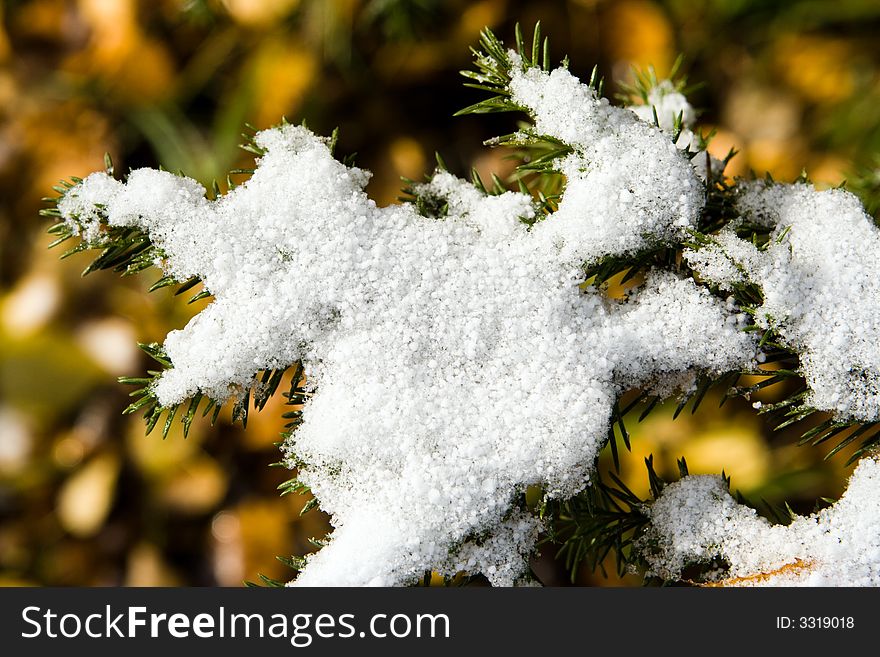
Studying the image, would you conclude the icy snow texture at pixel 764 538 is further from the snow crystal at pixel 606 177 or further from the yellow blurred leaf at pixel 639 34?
the yellow blurred leaf at pixel 639 34

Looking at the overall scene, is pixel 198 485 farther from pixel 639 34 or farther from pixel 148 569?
pixel 639 34

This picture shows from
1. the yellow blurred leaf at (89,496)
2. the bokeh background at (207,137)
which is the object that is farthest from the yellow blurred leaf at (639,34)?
the yellow blurred leaf at (89,496)

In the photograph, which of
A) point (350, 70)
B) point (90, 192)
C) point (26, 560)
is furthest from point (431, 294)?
point (26, 560)

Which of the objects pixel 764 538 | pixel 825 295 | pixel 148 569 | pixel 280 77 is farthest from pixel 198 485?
pixel 825 295

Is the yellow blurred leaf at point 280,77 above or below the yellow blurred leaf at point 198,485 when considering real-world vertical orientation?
above

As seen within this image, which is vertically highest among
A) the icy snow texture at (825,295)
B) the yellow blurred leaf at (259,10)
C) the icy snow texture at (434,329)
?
the yellow blurred leaf at (259,10)

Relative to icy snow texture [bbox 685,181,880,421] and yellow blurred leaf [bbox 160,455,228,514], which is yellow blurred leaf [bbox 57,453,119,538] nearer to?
yellow blurred leaf [bbox 160,455,228,514]

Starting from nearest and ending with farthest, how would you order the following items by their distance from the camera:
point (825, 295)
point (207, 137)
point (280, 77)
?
1. point (825, 295)
2. point (280, 77)
3. point (207, 137)

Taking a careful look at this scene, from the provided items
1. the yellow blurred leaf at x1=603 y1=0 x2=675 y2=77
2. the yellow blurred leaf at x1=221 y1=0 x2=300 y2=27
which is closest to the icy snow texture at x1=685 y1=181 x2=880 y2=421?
the yellow blurred leaf at x1=603 y1=0 x2=675 y2=77
